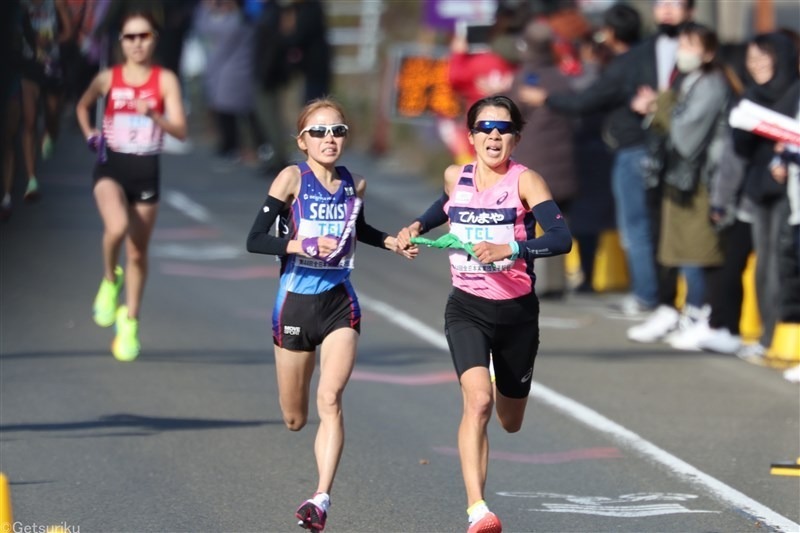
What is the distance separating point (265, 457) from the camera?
8766 millimetres

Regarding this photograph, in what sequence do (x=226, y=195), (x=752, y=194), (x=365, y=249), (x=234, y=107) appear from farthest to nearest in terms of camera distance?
(x=234, y=107)
(x=226, y=195)
(x=365, y=249)
(x=752, y=194)

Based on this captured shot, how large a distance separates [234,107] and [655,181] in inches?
464

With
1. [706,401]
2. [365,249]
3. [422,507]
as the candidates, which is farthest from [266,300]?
[422,507]

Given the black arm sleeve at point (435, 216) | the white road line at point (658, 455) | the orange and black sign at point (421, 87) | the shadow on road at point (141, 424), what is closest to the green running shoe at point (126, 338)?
the shadow on road at point (141, 424)

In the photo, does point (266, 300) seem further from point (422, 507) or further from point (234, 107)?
point (234, 107)

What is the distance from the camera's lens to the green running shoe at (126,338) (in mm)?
11203

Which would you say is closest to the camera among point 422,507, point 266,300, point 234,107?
point 422,507

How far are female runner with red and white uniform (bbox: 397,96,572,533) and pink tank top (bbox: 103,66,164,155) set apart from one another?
396 centimetres

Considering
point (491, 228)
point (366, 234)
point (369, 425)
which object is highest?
point (491, 228)

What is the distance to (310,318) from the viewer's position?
297 inches

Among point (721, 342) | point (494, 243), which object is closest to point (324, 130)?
point (494, 243)

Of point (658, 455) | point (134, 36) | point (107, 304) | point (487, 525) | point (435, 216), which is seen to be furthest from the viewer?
point (107, 304)

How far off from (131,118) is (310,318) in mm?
4000

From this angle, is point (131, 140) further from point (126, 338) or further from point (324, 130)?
point (324, 130)
